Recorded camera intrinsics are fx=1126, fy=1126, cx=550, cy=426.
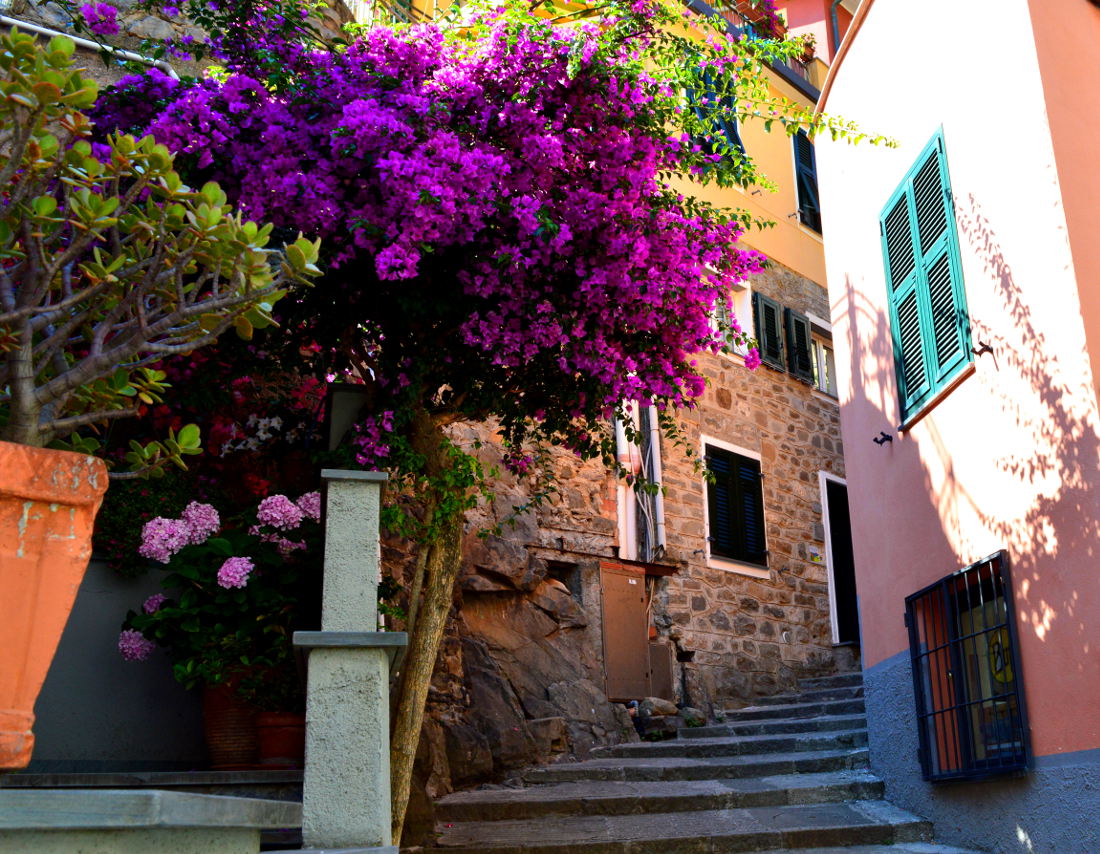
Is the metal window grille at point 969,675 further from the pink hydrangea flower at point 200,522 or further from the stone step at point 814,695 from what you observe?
the pink hydrangea flower at point 200,522

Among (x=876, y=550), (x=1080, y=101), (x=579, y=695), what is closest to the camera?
(x=1080, y=101)

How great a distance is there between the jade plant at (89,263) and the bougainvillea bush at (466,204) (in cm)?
159

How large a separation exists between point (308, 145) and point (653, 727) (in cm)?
629

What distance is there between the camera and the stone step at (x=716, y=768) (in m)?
7.72

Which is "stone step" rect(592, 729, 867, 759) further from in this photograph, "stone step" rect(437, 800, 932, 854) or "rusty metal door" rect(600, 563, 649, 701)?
"stone step" rect(437, 800, 932, 854)

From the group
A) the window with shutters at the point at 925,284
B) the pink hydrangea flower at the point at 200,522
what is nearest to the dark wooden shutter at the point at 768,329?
the window with shutters at the point at 925,284

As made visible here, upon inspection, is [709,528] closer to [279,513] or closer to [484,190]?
[279,513]

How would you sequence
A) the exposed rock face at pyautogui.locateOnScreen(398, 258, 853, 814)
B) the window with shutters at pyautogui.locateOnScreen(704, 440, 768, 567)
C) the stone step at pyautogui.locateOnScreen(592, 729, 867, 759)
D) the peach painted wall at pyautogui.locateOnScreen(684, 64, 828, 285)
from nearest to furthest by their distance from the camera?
1. the stone step at pyautogui.locateOnScreen(592, 729, 867, 759)
2. the exposed rock face at pyautogui.locateOnScreen(398, 258, 853, 814)
3. the window with shutters at pyautogui.locateOnScreen(704, 440, 768, 567)
4. the peach painted wall at pyautogui.locateOnScreen(684, 64, 828, 285)

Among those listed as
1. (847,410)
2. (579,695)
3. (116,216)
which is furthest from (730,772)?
(116,216)

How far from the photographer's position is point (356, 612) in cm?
380

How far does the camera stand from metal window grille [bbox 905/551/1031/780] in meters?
5.47

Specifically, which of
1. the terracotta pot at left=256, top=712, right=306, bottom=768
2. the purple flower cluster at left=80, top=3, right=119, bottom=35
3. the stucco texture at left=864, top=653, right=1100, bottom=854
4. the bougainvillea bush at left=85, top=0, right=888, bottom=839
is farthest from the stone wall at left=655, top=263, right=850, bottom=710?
the purple flower cluster at left=80, top=3, right=119, bottom=35

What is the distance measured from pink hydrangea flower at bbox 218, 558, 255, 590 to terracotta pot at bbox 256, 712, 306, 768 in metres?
0.59

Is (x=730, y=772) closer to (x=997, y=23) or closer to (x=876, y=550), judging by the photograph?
(x=876, y=550)
